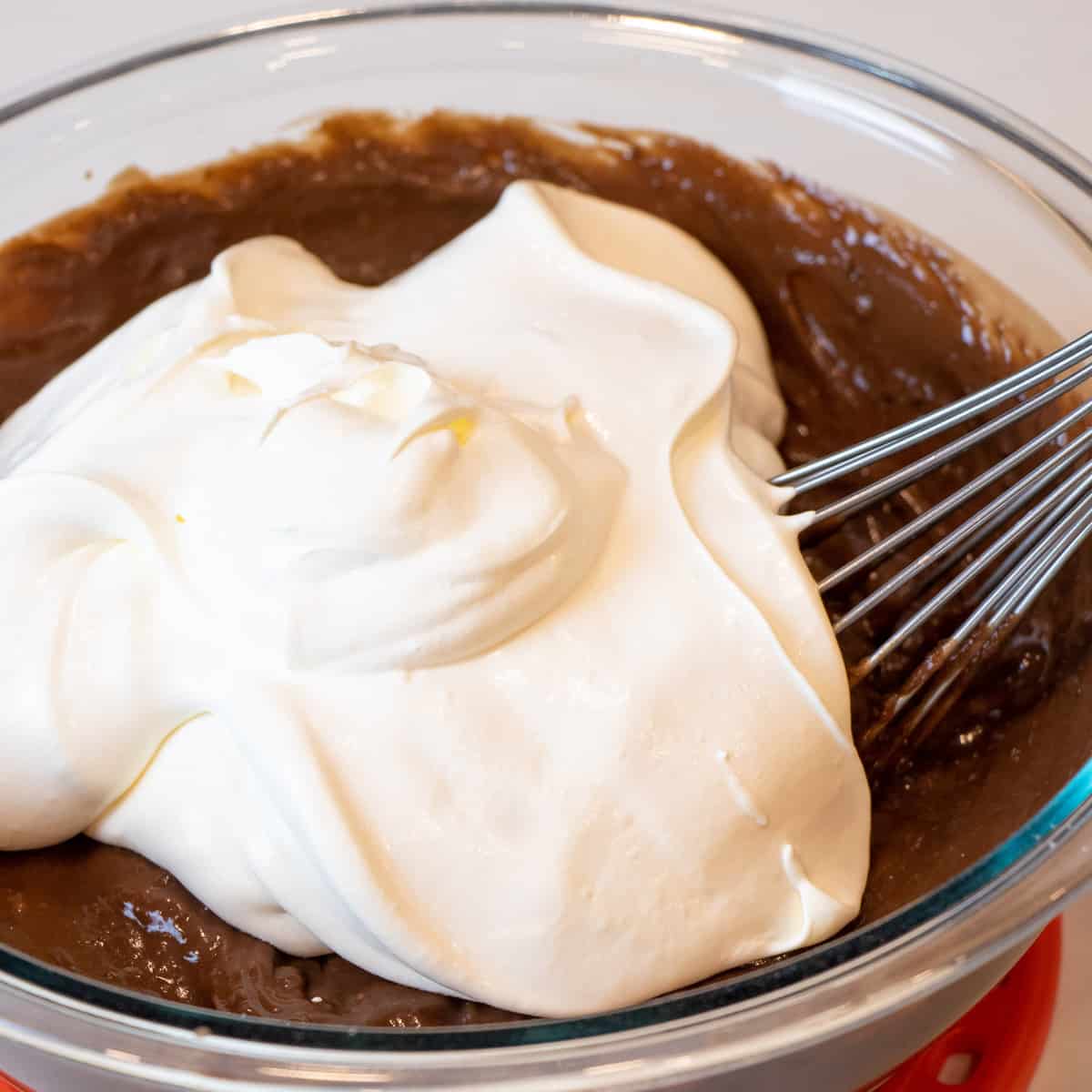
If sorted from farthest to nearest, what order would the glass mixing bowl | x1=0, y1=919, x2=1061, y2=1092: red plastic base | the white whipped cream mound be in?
x1=0, y1=919, x2=1061, y2=1092: red plastic base < the white whipped cream mound < the glass mixing bowl

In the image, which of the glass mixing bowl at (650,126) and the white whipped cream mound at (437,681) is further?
the white whipped cream mound at (437,681)

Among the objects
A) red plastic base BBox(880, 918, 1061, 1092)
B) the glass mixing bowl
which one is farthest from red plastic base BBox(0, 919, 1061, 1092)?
the glass mixing bowl

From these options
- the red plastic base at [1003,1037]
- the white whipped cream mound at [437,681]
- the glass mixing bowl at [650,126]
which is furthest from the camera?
the red plastic base at [1003,1037]

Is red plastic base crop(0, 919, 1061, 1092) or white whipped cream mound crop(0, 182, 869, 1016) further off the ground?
white whipped cream mound crop(0, 182, 869, 1016)

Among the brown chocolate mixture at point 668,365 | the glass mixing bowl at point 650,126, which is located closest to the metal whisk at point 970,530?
the brown chocolate mixture at point 668,365

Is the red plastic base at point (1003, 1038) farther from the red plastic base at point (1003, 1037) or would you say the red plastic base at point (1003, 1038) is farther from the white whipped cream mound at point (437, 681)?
the white whipped cream mound at point (437, 681)

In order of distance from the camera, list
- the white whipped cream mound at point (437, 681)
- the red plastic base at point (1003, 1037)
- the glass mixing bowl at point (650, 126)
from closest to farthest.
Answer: the glass mixing bowl at point (650, 126), the white whipped cream mound at point (437, 681), the red plastic base at point (1003, 1037)

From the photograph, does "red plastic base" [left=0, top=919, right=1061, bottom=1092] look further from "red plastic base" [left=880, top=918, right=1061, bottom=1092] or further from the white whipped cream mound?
the white whipped cream mound

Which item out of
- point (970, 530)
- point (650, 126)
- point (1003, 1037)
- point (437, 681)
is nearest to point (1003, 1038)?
point (1003, 1037)
